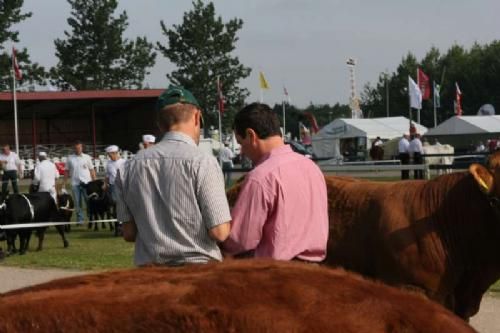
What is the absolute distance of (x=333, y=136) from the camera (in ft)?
190

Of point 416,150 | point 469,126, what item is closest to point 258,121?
point 416,150

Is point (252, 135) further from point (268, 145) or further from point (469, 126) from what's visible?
point (469, 126)

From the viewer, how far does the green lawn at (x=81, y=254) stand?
12.4 metres

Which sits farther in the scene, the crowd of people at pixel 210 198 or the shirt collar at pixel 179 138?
Result: the shirt collar at pixel 179 138

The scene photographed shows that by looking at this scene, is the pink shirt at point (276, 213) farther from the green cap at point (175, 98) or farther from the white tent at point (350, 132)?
the white tent at point (350, 132)

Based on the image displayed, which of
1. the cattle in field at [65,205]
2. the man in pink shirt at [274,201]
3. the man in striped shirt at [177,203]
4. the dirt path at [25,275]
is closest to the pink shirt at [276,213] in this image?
the man in pink shirt at [274,201]

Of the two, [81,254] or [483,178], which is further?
[81,254]

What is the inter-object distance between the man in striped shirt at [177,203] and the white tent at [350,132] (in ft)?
172

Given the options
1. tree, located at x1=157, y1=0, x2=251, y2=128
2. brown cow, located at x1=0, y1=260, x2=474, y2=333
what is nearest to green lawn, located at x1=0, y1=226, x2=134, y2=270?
brown cow, located at x1=0, y1=260, x2=474, y2=333

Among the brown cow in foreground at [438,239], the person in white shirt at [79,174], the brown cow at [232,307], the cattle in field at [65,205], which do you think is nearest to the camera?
the brown cow at [232,307]

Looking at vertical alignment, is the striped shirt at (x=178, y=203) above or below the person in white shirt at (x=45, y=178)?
above

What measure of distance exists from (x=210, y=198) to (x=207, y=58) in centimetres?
6782

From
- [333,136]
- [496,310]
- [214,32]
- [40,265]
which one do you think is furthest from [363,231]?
[214,32]

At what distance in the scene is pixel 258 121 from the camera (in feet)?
13.1
